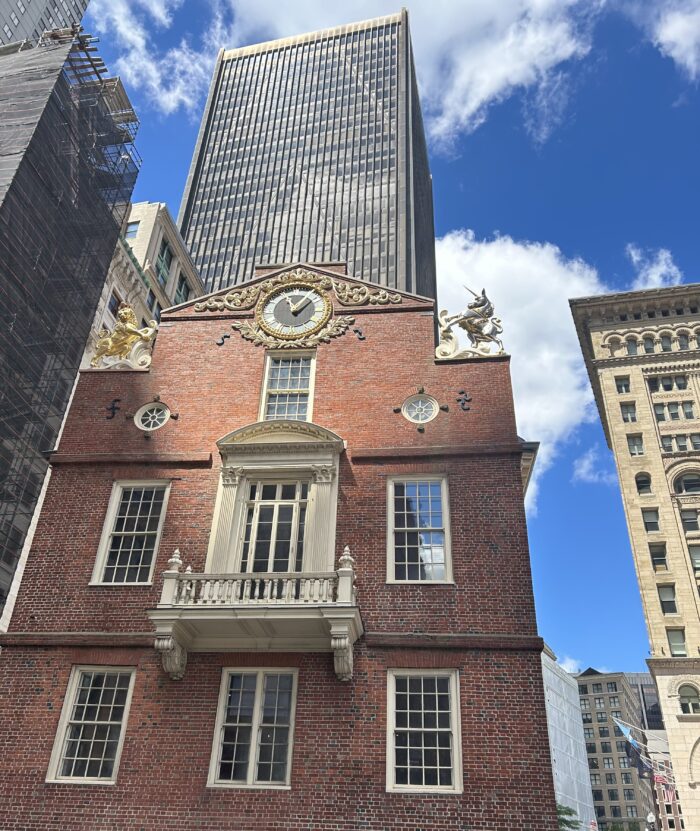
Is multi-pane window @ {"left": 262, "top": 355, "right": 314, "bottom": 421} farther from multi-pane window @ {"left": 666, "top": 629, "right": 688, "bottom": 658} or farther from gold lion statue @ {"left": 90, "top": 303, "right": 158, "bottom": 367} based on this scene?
multi-pane window @ {"left": 666, "top": 629, "right": 688, "bottom": 658}

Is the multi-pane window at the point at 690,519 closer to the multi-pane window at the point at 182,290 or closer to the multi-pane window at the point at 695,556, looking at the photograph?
the multi-pane window at the point at 695,556

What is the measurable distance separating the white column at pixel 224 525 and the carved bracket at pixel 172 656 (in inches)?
71.0

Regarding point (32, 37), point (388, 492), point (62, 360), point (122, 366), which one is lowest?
point (388, 492)

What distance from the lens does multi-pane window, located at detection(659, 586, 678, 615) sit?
51.8 meters

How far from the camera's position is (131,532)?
58.9 ft

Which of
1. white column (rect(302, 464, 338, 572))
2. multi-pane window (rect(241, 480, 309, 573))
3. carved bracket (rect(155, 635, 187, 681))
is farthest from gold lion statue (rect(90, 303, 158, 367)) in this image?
carved bracket (rect(155, 635, 187, 681))

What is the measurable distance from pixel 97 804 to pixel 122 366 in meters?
11.3

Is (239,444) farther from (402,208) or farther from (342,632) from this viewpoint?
(402,208)

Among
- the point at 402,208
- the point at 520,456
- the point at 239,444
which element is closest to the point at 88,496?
the point at 239,444

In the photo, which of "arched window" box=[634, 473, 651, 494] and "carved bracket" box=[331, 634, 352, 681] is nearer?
"carved bracket" box=[331, 634, 352, 681]

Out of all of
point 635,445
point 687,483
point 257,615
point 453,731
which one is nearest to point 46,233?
point 257,615

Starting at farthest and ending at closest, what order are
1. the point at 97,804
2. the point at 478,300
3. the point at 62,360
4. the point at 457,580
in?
1. the point at 62,360
2. the point at 478,300
3. the point at 457,580
4. the point at 97,804

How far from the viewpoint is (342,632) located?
1487 cm

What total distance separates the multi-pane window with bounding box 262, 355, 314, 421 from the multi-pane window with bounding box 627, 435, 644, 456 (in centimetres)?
4659
